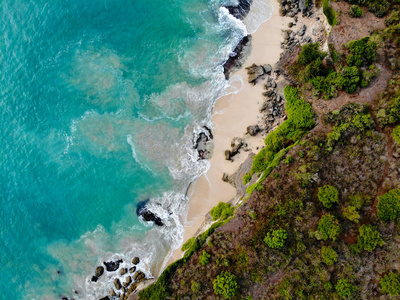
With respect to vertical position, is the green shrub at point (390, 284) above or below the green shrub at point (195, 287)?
below

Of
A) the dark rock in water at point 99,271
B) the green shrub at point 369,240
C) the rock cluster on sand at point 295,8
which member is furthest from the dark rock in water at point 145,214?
the rock cluster on sand at point 295,8

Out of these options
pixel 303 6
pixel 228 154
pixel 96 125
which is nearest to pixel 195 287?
pixel 228 154

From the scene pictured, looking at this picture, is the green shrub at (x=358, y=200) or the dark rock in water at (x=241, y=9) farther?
the dark rock in water at (x=241, y=9)

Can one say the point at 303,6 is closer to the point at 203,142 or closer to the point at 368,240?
the point at 203,142

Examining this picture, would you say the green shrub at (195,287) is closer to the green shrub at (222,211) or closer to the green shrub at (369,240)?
the green shrub at (222,211)

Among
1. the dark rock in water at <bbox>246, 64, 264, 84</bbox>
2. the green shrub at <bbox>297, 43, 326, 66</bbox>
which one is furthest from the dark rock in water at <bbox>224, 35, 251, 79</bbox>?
the green shrub at <bbox>297, 43, 326, 66</bbox>

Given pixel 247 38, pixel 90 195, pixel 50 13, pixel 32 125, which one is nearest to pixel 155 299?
pixel 90 195

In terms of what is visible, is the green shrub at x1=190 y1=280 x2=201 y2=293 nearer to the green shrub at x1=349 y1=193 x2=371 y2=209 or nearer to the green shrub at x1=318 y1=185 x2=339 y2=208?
the green shrub at x1=318 y1=185 x2=339 y2=208
